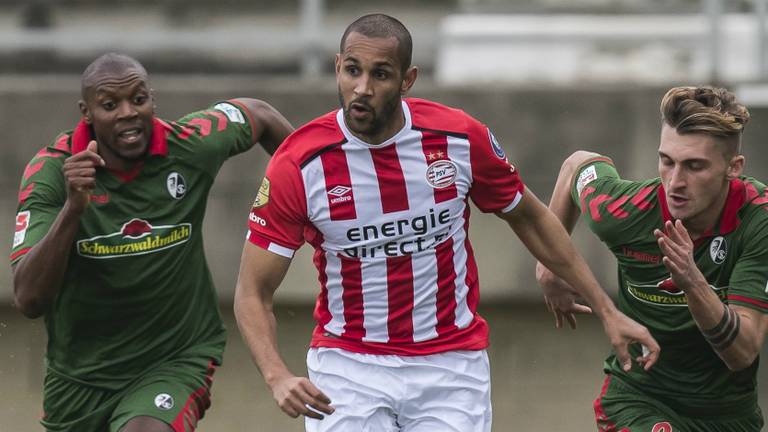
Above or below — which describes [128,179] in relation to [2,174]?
above

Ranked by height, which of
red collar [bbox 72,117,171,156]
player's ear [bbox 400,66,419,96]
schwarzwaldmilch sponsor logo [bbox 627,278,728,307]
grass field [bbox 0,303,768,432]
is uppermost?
player's ear [bbox 400,66,419,96]

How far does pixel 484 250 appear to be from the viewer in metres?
8.33

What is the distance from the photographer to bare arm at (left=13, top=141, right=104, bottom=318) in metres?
5.66

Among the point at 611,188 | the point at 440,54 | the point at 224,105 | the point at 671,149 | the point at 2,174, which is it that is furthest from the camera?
the point at 440,54

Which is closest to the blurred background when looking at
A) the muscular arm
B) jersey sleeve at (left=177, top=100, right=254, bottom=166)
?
the muscular arm

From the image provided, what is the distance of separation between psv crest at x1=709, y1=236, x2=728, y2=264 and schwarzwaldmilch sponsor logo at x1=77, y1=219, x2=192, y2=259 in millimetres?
2327

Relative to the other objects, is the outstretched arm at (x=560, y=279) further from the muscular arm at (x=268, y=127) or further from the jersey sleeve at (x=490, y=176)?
the muscular arm at (x=268, y=127)

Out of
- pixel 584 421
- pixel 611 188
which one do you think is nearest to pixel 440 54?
pixel 584 421

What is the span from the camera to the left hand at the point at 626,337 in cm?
547

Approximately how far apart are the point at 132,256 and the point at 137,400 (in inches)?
24.7

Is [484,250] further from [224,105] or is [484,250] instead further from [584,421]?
[224,105]

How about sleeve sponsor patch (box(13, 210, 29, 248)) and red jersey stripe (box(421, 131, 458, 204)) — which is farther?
sleeve sponsor patch (box(13, 210, 29, 248))

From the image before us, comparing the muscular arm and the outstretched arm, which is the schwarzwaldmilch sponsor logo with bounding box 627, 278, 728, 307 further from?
the muscular arm

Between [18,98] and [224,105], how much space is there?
2020mm
